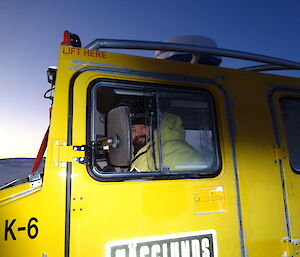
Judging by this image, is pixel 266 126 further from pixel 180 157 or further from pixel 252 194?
pixel 180 157

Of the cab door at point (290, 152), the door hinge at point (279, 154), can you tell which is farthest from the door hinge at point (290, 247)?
the door hinge at point (279, 154)

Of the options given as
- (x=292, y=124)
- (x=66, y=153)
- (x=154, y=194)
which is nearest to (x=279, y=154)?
(x=292, y=124)

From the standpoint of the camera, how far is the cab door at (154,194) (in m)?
1.55

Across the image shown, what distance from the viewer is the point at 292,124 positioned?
7.71 ft

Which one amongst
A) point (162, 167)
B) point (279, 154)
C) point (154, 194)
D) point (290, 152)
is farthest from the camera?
point (290, 152)

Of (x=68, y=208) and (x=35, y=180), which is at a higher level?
(x=35, y=180)

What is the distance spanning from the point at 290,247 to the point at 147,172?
1324 mm

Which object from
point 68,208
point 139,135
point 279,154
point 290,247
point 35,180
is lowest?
point 290,247

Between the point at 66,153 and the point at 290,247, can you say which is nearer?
the point at 66,153

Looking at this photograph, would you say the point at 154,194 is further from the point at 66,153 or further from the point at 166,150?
the point at 66,153

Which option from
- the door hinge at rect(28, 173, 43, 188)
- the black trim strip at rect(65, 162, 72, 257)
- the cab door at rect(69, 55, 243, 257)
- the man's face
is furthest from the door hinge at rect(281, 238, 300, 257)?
the door hinge at rect(28, 173, 43, 188)

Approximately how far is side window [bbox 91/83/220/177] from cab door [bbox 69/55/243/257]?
1 cm

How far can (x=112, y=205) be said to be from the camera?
1587mm

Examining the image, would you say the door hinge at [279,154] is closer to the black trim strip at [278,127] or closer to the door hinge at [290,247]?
the black trim strip at [278,127]
